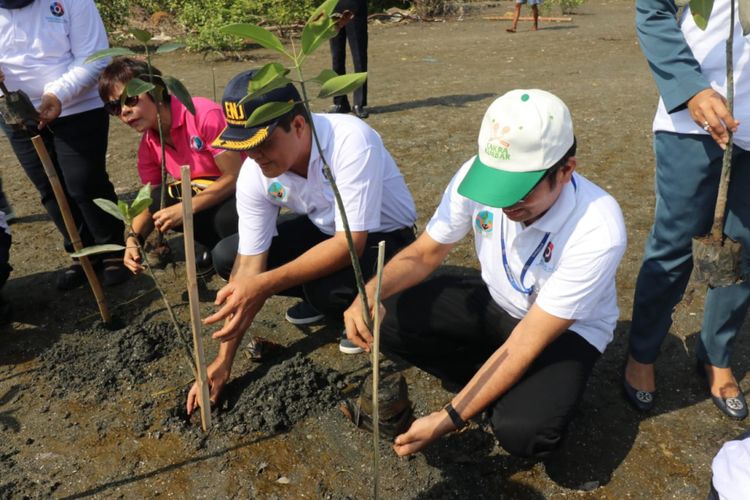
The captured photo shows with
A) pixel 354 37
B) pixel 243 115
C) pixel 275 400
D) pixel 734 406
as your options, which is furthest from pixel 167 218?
pixel 354 37

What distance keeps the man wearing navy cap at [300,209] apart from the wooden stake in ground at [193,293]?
0.20ft

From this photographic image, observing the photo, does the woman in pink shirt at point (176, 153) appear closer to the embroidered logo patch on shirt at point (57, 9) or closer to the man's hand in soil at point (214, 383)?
the embroidered logo patch on shirt at point (57, 9)

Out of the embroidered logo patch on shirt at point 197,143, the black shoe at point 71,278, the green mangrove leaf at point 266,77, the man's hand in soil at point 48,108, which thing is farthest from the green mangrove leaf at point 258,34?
the black shoe at point 71,278

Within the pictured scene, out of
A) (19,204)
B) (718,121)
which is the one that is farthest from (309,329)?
(19,204)

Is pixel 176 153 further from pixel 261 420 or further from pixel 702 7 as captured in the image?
pixel 702 7

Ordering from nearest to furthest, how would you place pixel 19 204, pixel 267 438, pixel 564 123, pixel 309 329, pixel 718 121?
pixel 564 123
pixel 718 121
pixel 267 438
pixel 309 329
pixel 19 204

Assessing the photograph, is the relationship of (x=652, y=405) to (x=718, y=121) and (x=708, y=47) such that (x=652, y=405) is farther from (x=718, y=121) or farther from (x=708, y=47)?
(x=708, y=47)

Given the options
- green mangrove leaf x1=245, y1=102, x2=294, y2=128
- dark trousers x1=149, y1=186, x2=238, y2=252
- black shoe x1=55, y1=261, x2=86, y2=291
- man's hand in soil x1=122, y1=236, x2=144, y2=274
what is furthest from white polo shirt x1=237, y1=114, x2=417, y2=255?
black shoe x1=55, y1=261, x2=86, y2=291

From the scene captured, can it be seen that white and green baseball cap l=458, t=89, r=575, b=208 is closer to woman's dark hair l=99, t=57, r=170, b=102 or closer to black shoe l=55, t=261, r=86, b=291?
woman's dark hair l=99, t=57, r=170, b=102

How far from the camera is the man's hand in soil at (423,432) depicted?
1619 mm

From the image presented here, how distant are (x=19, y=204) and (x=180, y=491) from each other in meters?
3.06

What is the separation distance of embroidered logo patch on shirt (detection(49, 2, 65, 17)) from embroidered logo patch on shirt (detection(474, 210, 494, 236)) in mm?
2062

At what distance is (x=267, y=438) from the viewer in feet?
6.78

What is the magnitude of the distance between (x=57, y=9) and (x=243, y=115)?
4.44ft
